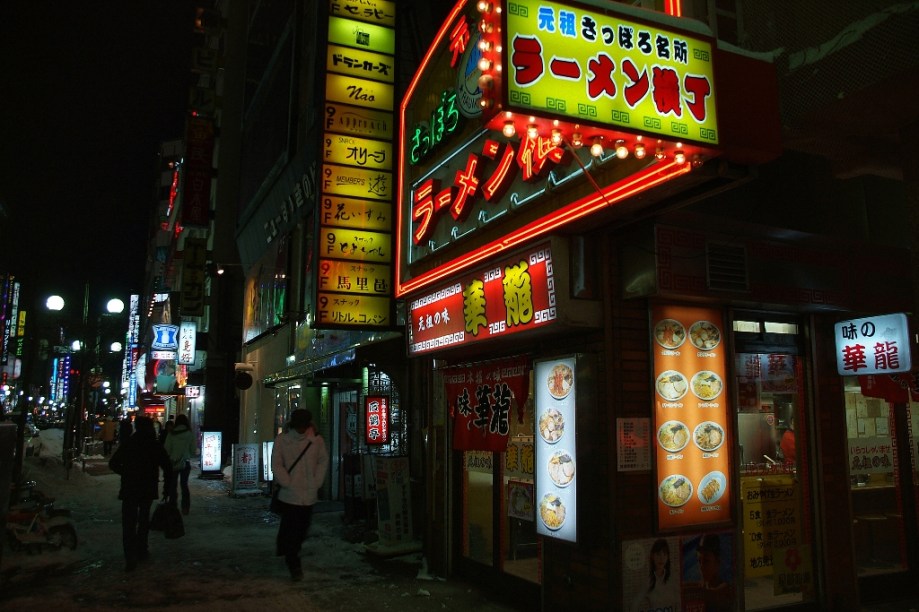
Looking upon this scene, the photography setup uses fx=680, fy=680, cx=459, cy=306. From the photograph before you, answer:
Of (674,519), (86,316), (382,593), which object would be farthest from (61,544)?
(86,316)

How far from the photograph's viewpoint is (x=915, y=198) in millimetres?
5805


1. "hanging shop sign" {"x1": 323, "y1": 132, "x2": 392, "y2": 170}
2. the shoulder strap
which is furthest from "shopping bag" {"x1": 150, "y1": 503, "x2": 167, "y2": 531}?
"hanging shop sign" {"x1": 323, "y1": 132, "x2": 392, "y2": 170}

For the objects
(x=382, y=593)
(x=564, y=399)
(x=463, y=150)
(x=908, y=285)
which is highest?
(x=463, y=150)

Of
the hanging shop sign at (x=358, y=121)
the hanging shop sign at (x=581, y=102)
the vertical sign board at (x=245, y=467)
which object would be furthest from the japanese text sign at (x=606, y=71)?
the vertical sign board at (x=245, y=467)

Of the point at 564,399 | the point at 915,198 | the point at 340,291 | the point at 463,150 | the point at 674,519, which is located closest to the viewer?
the point at 915,198

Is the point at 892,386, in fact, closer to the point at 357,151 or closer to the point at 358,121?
the point at 357,151

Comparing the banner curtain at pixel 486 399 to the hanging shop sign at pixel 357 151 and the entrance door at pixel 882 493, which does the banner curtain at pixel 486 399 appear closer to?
the entrance door at pixel 882 493

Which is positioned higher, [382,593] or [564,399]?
[564,399]

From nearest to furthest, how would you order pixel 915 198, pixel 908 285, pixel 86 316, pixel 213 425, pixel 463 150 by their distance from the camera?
pixel 915 198 → pixel 908 285 → pixel 463 150 → pixel 86 316 → pixel 213 425

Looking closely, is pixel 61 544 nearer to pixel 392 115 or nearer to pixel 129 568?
pixel 129 568

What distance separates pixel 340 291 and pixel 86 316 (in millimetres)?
20217

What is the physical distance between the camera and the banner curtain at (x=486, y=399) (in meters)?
7.95

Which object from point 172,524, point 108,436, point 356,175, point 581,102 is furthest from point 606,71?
point 108,436

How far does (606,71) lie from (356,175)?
824 centimetres
